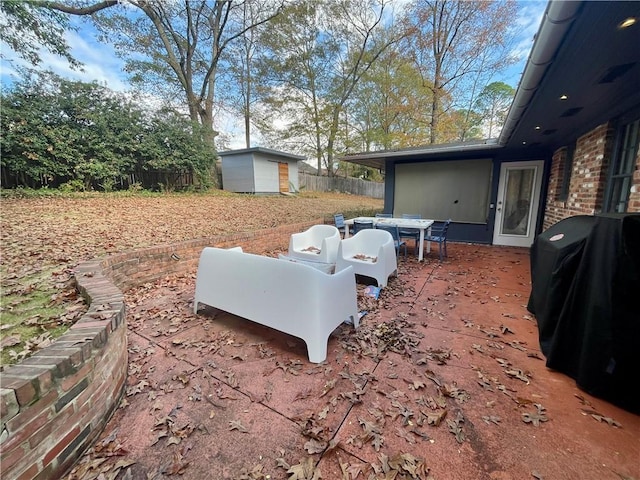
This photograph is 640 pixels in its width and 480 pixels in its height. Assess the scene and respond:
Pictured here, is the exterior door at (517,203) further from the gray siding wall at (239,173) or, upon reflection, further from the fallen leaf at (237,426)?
the gray siding wall at (239,173)

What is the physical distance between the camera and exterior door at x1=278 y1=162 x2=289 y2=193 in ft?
50.1

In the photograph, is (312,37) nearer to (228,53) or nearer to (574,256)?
(228,53)

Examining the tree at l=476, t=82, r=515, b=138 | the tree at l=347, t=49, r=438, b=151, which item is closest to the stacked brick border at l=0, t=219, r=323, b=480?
the tree at l=347, t=49, r=438, b=151

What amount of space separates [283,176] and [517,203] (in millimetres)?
11637

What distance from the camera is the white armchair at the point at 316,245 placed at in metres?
4.38

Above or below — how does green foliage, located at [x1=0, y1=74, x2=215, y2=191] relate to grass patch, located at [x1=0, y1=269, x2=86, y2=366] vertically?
above

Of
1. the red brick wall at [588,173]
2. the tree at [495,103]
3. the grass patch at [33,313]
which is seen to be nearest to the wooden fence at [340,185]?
the tree at [495,103]

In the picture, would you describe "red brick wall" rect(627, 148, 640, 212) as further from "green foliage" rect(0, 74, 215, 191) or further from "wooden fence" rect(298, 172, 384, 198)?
"wooden fence" rect(298, 172, 384, 198)

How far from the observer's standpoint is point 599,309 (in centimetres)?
186

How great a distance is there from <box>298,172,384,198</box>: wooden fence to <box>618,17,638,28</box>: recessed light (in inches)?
676

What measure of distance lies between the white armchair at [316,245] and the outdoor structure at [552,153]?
9.88 ft

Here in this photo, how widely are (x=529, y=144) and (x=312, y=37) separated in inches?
598

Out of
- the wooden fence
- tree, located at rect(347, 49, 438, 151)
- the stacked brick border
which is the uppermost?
tree, located at rect(347, 49, 438, 151)

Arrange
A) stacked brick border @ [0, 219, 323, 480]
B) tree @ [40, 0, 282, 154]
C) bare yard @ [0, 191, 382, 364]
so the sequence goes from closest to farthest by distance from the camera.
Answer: stacked brick border @ [0, 219, 323, 480]
bare yard @ [0, 191, 382, 364]
tree @ [40, 0, 282, 154]
